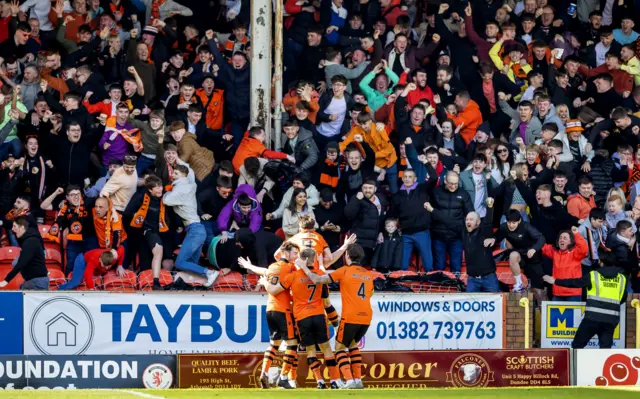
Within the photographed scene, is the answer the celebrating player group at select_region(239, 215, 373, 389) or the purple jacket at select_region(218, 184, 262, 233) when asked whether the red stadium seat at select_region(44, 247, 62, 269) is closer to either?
the purple jacket at select_region(218, 184, 262, 233)

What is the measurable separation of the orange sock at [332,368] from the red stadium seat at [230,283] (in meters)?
2.85

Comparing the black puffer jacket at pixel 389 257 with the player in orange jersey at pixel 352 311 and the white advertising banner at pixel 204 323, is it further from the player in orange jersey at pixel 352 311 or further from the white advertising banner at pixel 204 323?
the player in orange jersey at pixel 352 311

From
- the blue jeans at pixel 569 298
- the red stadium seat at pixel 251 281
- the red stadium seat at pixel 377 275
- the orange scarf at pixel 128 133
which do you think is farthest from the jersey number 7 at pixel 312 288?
the orange scarf at pixel 128 133

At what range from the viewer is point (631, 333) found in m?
19.6

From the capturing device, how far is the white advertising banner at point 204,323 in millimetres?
18703

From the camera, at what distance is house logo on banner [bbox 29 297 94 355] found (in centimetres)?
1867

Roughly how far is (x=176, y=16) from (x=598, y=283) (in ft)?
27.5

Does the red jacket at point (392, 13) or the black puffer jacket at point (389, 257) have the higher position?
the red jacket at point (392, 13)

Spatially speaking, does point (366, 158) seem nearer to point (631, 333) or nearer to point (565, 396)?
point (631, 333)

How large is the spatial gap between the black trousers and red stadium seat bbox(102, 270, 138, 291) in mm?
5887

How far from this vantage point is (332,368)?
1692cm

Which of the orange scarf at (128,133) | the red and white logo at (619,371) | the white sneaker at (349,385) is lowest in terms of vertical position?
the white sneaker at (349,385)

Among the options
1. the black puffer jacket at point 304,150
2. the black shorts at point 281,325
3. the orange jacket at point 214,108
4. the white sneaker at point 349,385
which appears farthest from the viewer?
the orange jacket at point 214,108

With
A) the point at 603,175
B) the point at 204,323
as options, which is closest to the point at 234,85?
the point at 204,323
